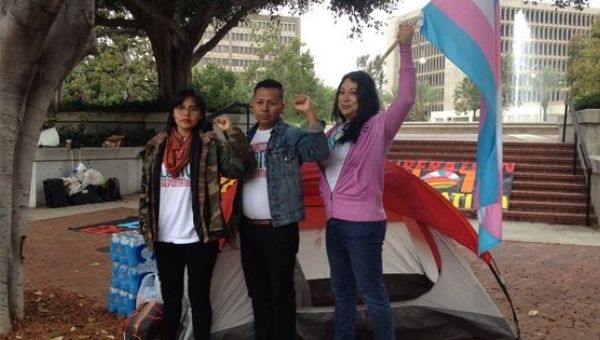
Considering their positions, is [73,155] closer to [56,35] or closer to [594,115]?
[56,35]

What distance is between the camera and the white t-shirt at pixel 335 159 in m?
3.25

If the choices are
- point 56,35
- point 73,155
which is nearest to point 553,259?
point 56,35

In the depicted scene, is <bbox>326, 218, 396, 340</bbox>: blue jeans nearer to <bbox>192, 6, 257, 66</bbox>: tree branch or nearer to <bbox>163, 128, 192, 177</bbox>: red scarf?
<bbox>163, 128, 192, 177</bbox>: red scarf

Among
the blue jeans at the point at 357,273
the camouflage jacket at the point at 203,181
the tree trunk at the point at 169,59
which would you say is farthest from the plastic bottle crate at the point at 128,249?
the tree trunk at the point at 169,59

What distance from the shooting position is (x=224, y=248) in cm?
394

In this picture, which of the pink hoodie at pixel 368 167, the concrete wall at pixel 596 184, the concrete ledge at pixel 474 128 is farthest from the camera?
the concrete ledge at pixel 474 128

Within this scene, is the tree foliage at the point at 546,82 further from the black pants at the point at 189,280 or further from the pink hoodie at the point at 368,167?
the black pants at the point at 189,280

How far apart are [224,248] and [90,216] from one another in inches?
277

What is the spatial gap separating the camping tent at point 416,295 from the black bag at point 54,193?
7881mm

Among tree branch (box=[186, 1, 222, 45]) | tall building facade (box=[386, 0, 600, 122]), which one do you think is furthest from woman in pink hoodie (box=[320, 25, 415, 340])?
tall building facade (box=[386, 0, 600, 122])

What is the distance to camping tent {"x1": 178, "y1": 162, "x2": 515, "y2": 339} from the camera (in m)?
3.99

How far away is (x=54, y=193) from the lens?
36.6ft

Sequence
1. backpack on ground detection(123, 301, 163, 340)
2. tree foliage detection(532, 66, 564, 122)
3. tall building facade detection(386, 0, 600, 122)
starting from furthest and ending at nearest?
1. tall building facade detection(386, 0, 600, 122)
2. tree foliage detection(532, 66, 564, 122)
3. backpack on ground detection(123, 301, 163, 340)

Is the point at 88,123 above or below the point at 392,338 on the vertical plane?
above
